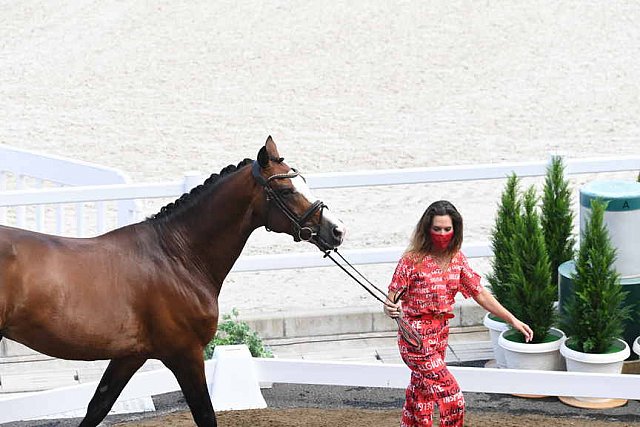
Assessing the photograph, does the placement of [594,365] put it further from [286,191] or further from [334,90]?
[334,90]

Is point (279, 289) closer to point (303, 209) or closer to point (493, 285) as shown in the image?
point (493, 285)

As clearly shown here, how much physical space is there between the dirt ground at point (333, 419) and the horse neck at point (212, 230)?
1.29m

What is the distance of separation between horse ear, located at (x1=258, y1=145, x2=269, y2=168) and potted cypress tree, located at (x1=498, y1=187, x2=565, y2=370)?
264cm

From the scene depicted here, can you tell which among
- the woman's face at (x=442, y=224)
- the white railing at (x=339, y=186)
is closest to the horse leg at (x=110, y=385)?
the woman's face at (x=442, y=224)

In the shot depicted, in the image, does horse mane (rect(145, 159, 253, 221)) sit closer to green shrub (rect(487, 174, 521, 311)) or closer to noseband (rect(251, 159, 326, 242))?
noseband (rect(251, 159, 326, 242))

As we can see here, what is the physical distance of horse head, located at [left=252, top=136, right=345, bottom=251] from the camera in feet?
23.1

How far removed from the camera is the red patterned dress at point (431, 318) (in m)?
6.91

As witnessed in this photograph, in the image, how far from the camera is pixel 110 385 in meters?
7.35

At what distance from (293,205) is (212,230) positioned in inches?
19.5

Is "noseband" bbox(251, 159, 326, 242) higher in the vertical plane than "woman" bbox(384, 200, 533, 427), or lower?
higher

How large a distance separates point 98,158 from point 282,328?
5.87 meters

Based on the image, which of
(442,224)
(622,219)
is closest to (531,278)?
(622,219)

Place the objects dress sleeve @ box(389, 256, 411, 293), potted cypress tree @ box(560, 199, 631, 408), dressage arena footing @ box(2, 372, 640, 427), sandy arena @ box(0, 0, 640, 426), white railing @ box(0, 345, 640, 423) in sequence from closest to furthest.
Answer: dress sleeve @ box(389, 256, 411, 293) → white railing @ box(0, 345, 640, 423) → dressage arena footing @ box(2, 372, 640, 427) → potted cypress tree @ box(560, 199, 631, 408) → sandy arena @ box(0, 0, 640, 426)

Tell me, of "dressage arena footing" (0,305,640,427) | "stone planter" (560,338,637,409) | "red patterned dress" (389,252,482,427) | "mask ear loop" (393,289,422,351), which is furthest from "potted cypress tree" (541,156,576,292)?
"mask ear loop" (393,289,422,351)
